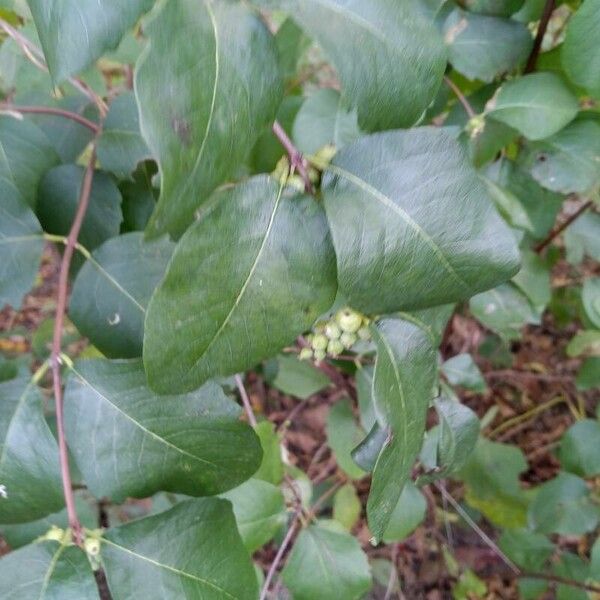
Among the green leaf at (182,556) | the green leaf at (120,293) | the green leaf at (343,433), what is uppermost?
the green leaf at (120,293)

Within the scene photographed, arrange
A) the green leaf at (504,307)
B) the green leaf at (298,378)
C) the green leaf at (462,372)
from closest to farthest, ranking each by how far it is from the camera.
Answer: the green leaf at (504,307) < the green leaf at (462,372) < the green leaf at (298,378)

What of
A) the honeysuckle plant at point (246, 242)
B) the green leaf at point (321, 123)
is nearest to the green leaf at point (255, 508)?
the honeysuckle plant at point (246, 242)

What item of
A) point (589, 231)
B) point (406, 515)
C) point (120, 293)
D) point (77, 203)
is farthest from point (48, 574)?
point (589, 231)

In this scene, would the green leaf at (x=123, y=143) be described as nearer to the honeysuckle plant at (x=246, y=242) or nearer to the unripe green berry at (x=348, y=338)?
the honeysuckle plant at (x=246, y=242)

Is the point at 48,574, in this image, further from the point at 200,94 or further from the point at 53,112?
the point at 53,112

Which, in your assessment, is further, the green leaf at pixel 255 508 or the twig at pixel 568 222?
the twig at pixel 568 222

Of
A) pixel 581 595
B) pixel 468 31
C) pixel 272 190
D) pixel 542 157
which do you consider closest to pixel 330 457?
pixel 581 595

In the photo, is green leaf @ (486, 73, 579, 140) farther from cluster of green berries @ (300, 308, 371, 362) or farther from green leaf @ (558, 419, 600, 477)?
green leaf @ (558, 419, 600, 477)
